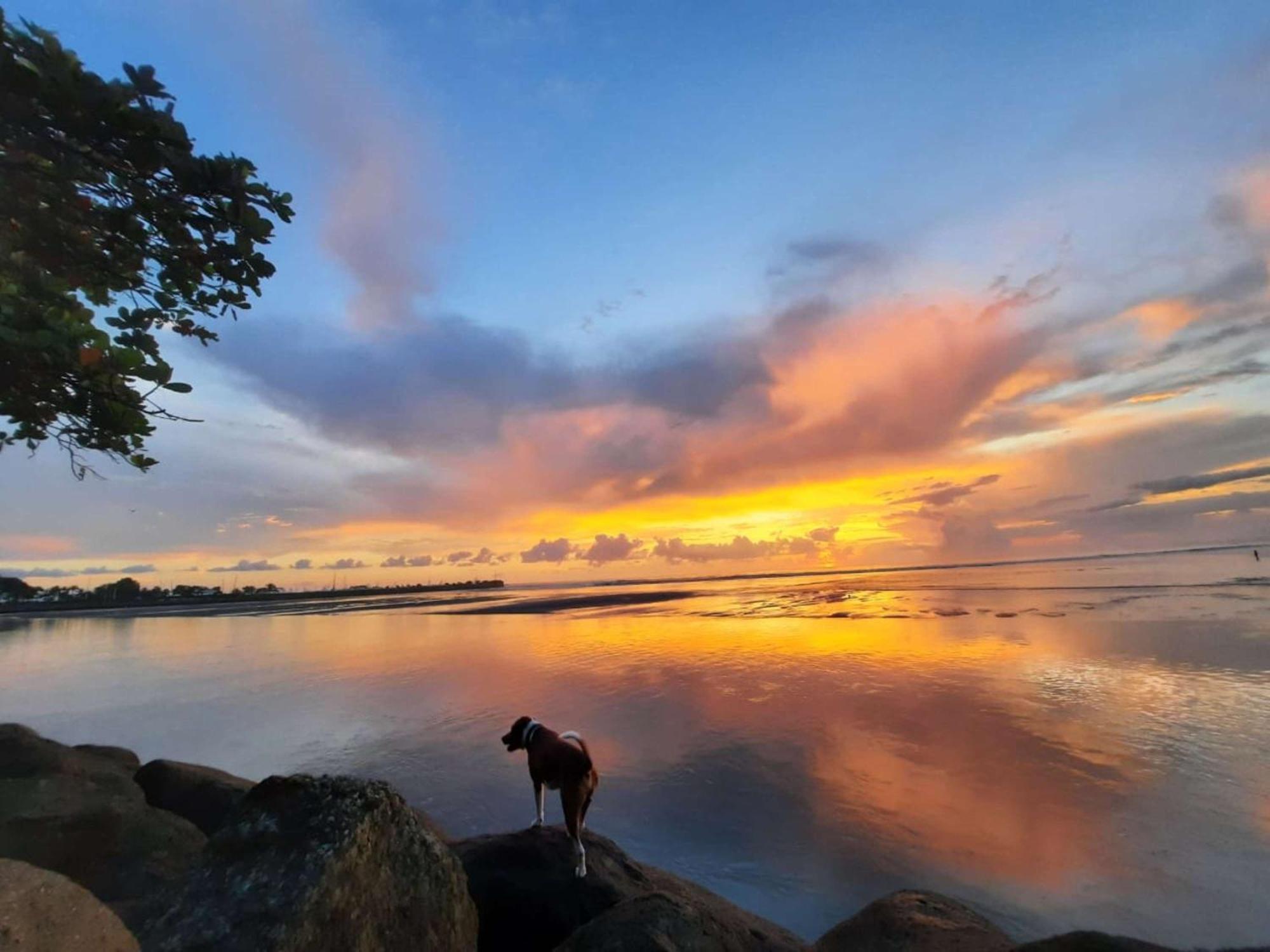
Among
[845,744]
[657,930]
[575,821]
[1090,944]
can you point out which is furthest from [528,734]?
[845,744]

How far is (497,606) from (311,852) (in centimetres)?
5998

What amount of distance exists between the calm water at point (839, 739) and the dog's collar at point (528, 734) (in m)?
3.06

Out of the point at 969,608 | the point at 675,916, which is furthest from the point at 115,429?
the point at 969,608

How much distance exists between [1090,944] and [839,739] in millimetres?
8431

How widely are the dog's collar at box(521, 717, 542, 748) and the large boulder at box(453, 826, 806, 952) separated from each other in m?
0.89

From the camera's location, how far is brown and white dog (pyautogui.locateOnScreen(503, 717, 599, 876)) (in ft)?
18.7

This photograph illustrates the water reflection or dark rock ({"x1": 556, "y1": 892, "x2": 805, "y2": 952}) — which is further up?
dark rock ({"x1": 556, "y1": 892, "x2": 805, "y2": 952})

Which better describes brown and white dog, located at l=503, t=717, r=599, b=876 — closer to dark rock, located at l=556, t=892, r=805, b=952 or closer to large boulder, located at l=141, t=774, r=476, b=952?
dark rock, located at l=556, t=892, r=805, b=952

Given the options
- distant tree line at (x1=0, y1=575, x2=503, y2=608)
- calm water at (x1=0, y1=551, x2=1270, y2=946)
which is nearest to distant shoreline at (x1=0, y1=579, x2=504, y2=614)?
distant tree line at (x1=0, y1=575, x2=503, y2=608)

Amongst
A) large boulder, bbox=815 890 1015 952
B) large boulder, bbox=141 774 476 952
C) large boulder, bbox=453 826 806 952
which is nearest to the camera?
large boulder, bbox=141 774 476 952

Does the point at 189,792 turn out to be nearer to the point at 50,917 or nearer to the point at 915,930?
the point at 50,917

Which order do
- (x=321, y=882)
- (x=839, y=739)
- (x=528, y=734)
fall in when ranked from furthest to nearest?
(x=839, y=739) < (x=528, y=734) < (x=321, y=882)

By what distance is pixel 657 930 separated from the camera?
4.14 metres

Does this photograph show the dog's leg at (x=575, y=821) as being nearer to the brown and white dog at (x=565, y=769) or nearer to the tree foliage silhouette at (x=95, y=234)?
the brown and white dog at (x=565, y=769)
